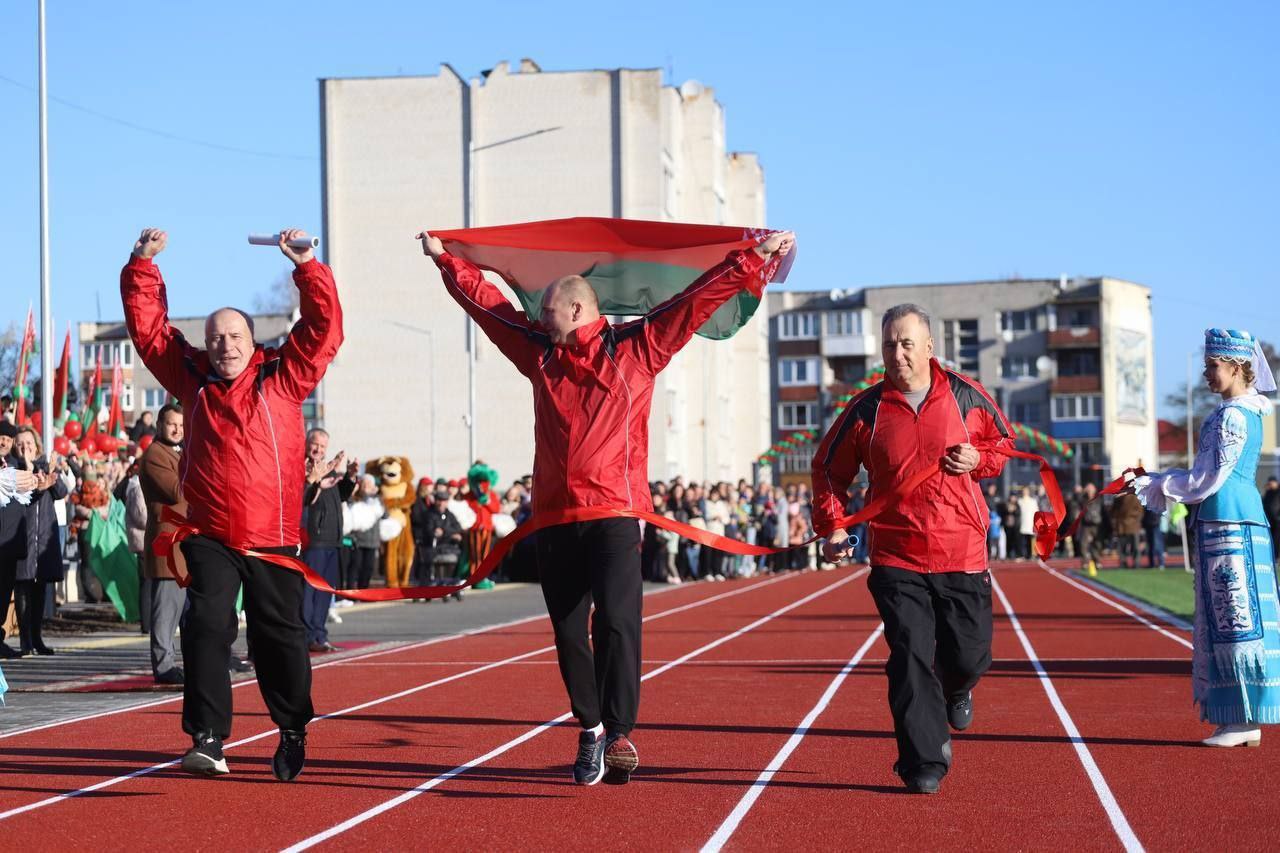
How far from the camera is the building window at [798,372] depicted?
115 metres

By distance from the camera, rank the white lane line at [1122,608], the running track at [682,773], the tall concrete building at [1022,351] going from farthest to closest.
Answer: the tall concrete building at [1022,351], the white lane line at [1122,608], the running track at [682,773]

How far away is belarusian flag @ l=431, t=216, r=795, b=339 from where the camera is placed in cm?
926

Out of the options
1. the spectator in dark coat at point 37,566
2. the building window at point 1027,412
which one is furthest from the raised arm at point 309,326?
the building window at point 1027,412

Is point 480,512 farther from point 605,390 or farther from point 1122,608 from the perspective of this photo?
point 605,390

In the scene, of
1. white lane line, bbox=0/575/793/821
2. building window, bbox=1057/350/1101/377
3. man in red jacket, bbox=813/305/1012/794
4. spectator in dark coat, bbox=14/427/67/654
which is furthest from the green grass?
building window, bbox=1057/350/1101/377

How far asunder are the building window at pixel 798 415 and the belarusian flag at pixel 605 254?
10510 centimetres

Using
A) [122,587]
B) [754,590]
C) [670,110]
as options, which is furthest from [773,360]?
[122,587]

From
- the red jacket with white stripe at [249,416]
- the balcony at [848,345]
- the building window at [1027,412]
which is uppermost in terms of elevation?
the balcony at [848,345]

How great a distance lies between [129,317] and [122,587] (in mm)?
11253

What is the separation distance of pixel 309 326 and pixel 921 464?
8.93 ft

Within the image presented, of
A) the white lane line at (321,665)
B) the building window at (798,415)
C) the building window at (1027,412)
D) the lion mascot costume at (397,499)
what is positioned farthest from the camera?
the building window at (798,415)

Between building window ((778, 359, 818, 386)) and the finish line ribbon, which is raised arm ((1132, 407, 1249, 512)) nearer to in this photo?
the finish line ribbon

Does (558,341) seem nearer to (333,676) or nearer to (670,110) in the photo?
(333,676)

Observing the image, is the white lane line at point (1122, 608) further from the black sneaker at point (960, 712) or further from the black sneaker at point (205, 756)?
the black sneaker at point (205, 756)
